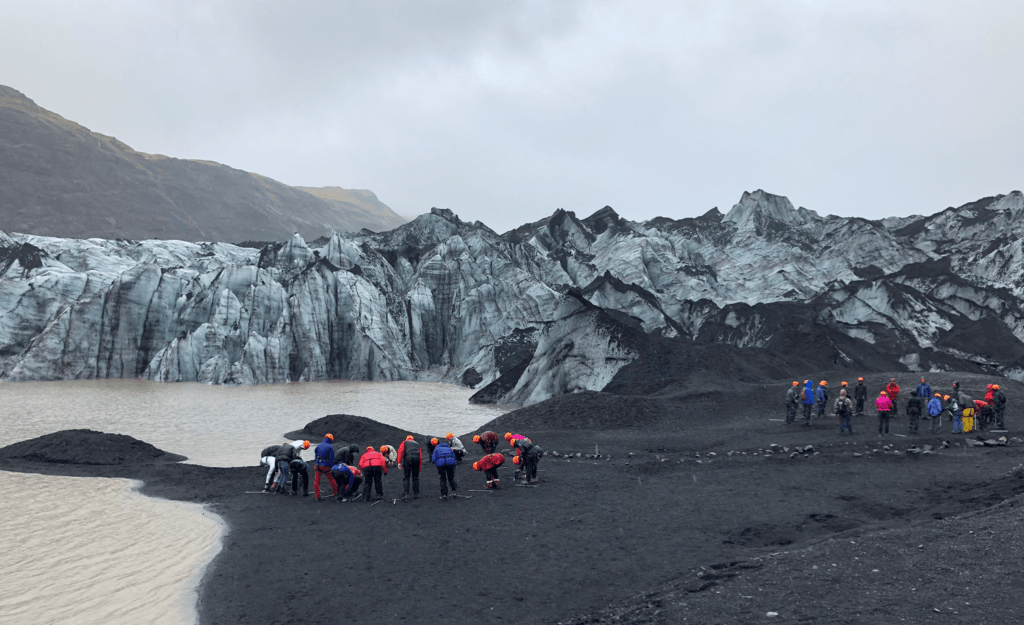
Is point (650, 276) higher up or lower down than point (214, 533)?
higher up

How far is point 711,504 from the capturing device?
46.0ft

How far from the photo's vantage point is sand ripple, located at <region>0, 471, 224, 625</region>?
29.6ft

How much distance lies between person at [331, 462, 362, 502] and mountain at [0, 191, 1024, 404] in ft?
82.2

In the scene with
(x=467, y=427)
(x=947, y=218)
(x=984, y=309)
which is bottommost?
(x=467, y=427)

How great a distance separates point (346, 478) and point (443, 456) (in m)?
2.76

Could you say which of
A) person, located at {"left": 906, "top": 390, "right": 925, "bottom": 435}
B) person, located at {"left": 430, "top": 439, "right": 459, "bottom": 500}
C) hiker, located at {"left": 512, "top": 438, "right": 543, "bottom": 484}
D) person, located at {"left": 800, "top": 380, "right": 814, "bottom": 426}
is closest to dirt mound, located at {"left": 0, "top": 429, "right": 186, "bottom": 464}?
person, located at {"left": 430, "top": 439, "right": 459, "bottom": 500}

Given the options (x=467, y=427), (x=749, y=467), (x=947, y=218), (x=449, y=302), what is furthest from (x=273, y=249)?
(x=947, y=218)

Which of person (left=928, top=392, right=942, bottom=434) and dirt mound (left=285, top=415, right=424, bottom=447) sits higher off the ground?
person (left=928, top=392, right=942, bottom=434)

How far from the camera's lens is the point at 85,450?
861 inches

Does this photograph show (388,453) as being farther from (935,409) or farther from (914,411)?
(935,409)

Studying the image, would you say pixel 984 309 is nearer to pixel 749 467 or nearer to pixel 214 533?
pixel 749 467

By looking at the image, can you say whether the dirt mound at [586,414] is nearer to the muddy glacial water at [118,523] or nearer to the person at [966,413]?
the muddy glacial water at [118,523]

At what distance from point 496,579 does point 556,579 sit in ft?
3.20

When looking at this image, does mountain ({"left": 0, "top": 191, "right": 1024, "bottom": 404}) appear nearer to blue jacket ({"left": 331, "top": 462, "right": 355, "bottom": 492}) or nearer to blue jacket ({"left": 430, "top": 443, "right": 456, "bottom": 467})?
blue jacket ({"left": 430, "top": 443, "right": 456, "bottom": 467})
